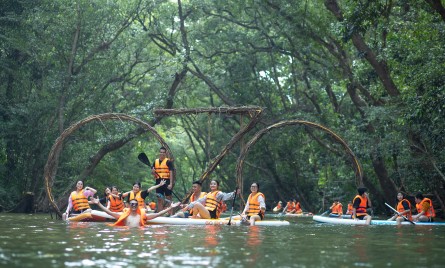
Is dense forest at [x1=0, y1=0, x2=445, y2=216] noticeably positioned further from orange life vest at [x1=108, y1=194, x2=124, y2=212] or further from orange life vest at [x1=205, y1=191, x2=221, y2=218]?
orange life vest at [x1=108, y1=194, x2=124, y2=212]

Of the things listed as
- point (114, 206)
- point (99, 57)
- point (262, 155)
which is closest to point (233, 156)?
point (262, 155)

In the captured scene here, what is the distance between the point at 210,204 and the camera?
1770 cm

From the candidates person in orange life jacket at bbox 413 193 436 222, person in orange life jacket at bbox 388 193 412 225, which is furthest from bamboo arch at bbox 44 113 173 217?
person in orange life jacket at bbox 413 193 436 222

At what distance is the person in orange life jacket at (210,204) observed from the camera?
56.7ft

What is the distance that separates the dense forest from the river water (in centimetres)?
537

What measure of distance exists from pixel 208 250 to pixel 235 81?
24.0m

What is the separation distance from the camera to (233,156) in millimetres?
39656

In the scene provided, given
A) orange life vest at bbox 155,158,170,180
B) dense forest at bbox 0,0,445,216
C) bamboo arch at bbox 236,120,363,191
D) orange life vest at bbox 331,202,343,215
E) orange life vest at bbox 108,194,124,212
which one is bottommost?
orange life vest at bbox 108,194,124,212

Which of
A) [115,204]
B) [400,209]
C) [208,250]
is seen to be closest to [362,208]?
[400,209]

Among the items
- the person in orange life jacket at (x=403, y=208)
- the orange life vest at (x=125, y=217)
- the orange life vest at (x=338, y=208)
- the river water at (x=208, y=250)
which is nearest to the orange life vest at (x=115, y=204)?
the orange life vest at (x=125, y=217)

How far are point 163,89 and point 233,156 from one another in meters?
9.61

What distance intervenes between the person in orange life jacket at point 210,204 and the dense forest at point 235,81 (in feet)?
6.87

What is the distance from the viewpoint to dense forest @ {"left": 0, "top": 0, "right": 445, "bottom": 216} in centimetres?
1975

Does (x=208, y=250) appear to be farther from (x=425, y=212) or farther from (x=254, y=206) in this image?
(x=425, y=212)
